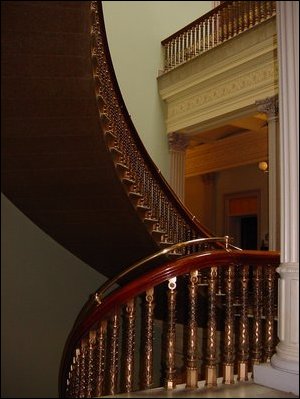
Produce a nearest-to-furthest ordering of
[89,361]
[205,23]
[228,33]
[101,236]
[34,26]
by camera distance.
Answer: [89,361] < [34,26] < [101,236] < [228,33] < [205,23]

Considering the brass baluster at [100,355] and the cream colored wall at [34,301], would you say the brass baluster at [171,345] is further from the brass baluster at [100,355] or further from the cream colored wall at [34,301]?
the cream colored wall at [34,301]

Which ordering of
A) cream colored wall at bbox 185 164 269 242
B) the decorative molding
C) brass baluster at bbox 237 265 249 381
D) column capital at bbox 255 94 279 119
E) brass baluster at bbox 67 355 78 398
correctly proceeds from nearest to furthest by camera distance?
brass baluster at bbox 237 265 249 381 < brass baluster at bbox 67 355 78 398 < column capital at bbox 255 94 279 119 < the decorative molding < cream colored wall at bbox 185 164 269 242

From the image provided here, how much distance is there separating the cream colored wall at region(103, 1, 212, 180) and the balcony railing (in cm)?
33

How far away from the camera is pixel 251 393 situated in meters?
2.52

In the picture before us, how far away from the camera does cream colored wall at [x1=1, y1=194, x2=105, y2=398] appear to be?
649cm

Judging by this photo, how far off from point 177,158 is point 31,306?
4217mm

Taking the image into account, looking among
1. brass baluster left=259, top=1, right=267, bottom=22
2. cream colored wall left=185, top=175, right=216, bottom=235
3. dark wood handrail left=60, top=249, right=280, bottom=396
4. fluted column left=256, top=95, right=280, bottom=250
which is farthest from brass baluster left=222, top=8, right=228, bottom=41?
dark wood handrail left=60, top=249, right=280, bottom=396

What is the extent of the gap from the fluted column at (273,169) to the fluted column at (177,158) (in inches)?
92.4

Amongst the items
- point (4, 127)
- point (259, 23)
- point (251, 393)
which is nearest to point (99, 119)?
point (4, 127)

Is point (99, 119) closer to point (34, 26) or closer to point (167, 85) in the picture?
point (34, 26)

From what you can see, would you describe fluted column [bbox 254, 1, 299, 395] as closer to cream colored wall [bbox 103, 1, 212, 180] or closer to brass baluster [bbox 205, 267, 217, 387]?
brass baluster [bbox 205, 267, 217, 387]

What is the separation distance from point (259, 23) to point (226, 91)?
1.20 meters

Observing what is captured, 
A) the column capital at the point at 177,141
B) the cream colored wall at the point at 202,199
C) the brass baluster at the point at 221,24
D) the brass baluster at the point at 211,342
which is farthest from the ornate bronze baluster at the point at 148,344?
the cream colored wall at the point at 202,199

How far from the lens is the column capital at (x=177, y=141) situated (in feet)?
31.0
